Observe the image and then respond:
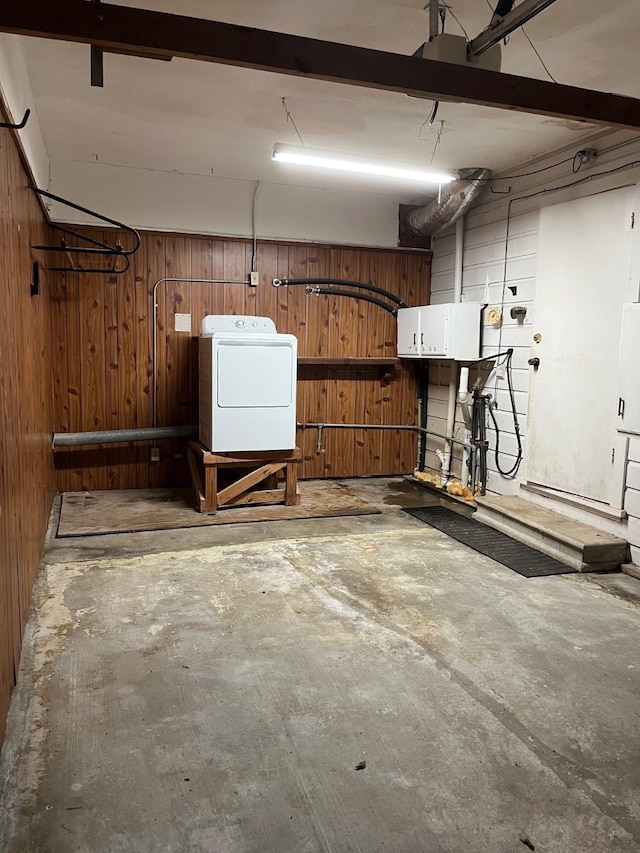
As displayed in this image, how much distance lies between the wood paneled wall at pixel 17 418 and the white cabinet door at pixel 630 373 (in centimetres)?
357

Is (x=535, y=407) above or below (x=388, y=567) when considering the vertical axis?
above

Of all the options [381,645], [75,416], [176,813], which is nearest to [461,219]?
[75,416]

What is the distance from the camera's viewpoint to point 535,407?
4969 mm

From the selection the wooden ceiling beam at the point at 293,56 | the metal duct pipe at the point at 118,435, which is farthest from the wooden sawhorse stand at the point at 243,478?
the wooden ceiling beam at the point at 293,56

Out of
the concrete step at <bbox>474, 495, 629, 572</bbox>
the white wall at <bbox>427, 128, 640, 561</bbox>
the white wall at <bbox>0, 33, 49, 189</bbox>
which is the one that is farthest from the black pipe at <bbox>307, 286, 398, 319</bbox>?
the white wall at <bbox>0, 33, 49, 189</bbox>

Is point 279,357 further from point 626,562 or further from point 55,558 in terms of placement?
point 626,562

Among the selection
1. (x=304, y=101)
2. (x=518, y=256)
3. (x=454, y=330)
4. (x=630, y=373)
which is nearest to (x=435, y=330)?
(x=454, y=330)

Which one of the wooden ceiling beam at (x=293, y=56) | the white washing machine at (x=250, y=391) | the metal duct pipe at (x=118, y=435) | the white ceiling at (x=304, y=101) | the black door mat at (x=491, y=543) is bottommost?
the black door mat at (x=491, y=543)

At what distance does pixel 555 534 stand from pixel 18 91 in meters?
4.07

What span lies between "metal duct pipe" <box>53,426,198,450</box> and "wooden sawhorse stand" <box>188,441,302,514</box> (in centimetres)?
35

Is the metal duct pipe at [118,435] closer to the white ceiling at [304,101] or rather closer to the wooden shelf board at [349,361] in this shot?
the wooden shelf board at [349,361]

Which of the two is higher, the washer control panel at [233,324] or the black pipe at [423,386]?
the washer control panel at [233,324]

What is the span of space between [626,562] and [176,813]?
329 cm

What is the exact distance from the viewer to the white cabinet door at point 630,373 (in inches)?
155
